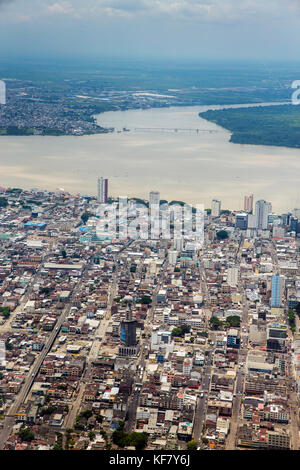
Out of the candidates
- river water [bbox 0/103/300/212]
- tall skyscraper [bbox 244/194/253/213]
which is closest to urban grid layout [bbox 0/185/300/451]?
tall skyscraper [bbox 244/194/253/213]

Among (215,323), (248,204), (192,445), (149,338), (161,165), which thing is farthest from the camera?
(161,165)

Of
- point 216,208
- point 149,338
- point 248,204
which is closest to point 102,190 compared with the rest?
point 216,208

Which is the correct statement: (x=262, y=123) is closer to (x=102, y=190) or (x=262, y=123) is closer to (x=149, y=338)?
(x=102, y=190)

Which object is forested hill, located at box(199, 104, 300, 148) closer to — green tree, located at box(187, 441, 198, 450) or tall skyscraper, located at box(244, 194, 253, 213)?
tall skyscraper, located at box(244, 194, 253, 213)

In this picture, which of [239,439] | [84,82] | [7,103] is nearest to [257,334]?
[239,439]

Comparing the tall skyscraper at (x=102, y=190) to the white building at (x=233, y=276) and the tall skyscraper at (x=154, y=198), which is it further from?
the white building at (x=233, y=276)

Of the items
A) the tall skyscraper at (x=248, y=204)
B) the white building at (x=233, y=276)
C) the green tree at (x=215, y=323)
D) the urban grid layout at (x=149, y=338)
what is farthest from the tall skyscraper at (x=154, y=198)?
the green tree at (x=215, y=323)
